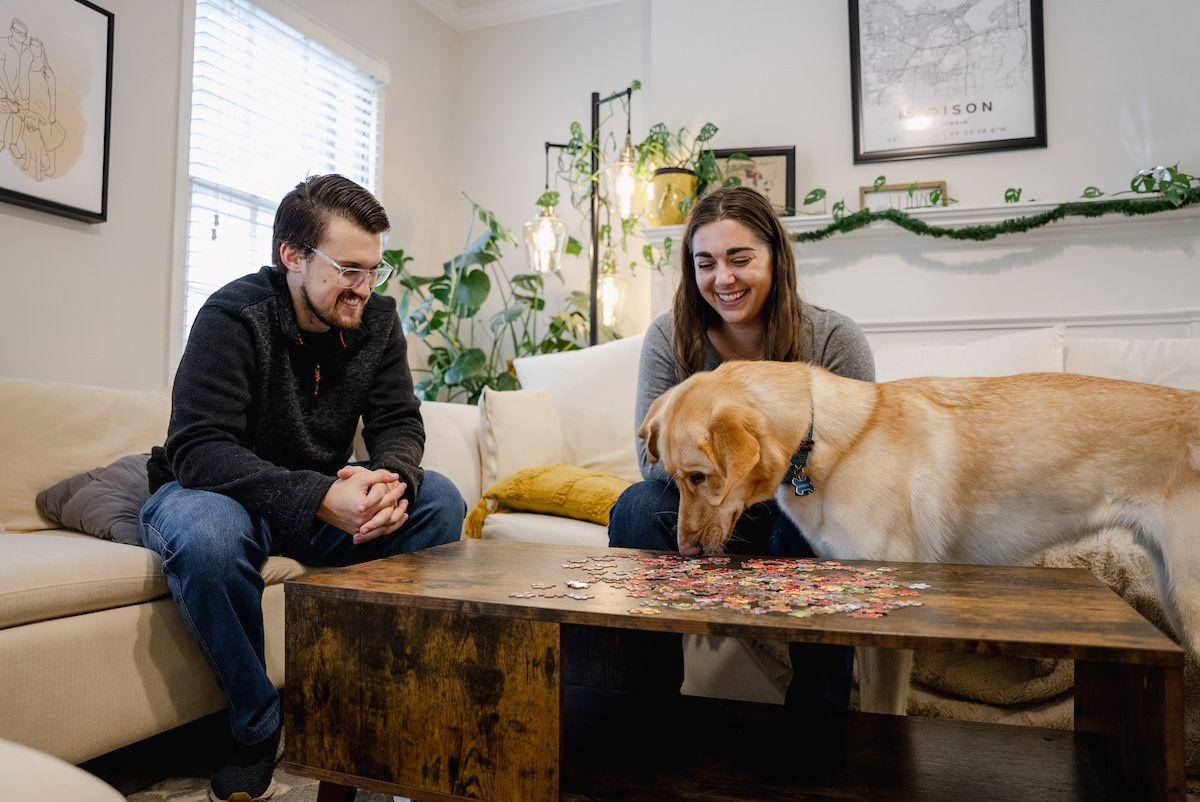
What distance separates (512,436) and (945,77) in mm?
2933

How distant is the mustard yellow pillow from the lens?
268 centimetres

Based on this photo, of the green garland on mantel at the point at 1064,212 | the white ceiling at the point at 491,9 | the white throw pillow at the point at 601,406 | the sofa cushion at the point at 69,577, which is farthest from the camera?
the white ceiling at the point at 491,9

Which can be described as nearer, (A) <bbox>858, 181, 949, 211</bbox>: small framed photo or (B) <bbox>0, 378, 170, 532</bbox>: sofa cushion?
(B) <bbox>0, 378, 170, 532</bbox>: sofa cushion

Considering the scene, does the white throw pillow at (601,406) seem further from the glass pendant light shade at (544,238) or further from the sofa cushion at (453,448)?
the glass pendant light shade at (544,238)

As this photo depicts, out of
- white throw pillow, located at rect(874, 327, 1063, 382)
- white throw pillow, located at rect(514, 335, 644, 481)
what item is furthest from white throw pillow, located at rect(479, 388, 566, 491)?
white throw pillow, located at rect(874, 327, 1063, 382)

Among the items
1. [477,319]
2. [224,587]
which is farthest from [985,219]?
[224,587]

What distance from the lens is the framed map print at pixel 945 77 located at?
13.1 ft

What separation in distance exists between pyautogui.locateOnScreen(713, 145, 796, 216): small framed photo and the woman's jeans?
106 inches

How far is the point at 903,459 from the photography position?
5.17ft

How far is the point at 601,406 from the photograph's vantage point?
10.9ft

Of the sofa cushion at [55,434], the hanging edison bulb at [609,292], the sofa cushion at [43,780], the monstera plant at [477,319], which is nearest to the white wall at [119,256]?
the sofa cushion at [55,434]

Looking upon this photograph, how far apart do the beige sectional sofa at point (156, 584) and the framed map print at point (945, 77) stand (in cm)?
165

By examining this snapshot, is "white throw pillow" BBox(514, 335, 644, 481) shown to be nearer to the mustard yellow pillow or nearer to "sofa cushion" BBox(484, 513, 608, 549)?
the mustard yellow pillow

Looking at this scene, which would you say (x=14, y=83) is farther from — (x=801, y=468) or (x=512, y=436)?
(x=801, y=468)
